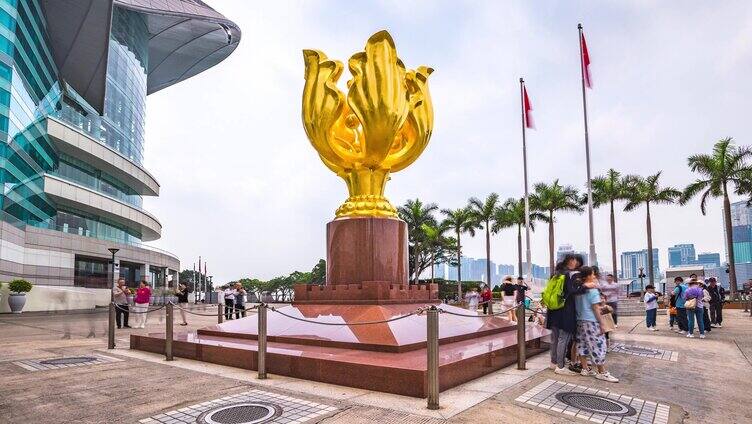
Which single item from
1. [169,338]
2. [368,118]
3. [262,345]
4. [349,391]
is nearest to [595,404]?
[349,391]

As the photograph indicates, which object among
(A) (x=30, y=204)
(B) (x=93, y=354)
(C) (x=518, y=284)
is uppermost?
(A) (x=30, y=204)

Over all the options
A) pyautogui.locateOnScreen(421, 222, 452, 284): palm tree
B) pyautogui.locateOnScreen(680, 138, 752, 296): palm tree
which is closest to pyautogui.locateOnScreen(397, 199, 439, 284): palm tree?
pyautogui.locateOnScreen(421, 222, 452, 284): palm tree

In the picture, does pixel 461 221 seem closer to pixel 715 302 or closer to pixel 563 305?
pixel 715 302

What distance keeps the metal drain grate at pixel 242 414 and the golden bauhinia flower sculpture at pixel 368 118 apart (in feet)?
19.1

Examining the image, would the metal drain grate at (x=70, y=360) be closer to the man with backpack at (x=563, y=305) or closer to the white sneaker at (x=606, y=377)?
the man with backpack at (x=563, y=305)

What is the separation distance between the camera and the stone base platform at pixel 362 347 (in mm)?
5516

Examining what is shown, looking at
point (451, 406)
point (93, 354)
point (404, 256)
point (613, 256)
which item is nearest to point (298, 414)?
point (451, 406)

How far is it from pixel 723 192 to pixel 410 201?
22818 millimetres

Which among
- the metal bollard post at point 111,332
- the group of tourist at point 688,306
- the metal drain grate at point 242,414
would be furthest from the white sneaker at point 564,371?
the metal bollard post at point 111,332

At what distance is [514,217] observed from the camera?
41031 mm

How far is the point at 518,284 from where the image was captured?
12.5 metres

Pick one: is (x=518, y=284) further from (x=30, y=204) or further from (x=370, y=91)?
(x=30, y=204)

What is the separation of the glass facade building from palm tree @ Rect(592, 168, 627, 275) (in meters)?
33.3

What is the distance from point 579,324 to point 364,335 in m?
2.89
